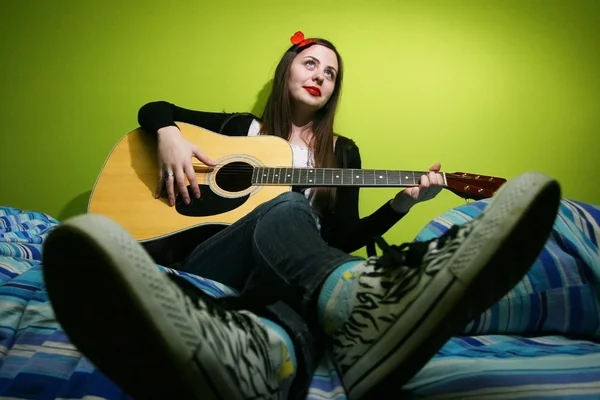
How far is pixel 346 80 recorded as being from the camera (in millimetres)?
1386

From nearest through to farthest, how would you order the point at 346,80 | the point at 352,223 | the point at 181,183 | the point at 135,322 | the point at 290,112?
the point at 135,322
the point at 181,183
the point at 352,223
the point at 290,112
the point at 346,80

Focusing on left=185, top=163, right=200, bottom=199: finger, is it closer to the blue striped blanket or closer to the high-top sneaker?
the blue striped blanket

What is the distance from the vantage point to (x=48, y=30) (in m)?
1.39

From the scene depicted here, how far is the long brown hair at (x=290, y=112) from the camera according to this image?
1.19 metres

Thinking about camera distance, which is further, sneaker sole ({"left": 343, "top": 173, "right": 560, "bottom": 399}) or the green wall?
the green wall

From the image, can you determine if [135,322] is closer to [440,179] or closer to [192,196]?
[192,196]

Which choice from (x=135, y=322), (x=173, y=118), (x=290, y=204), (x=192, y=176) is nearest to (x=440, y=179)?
(x=290, y=204)

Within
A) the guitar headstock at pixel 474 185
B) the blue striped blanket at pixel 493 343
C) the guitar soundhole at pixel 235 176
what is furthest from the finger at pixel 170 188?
the guitar headstock at pixel 474 185

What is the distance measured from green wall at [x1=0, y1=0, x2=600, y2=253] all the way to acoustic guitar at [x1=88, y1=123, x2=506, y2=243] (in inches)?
13.6

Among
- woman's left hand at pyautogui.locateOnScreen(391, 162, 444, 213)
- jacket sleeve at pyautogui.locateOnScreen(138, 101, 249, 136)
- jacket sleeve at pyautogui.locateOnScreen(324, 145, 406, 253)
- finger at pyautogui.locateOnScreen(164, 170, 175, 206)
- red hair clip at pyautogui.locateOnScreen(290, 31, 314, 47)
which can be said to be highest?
red hair clip at pyautogui.locateOnScreen(290, 31, 314, 47)

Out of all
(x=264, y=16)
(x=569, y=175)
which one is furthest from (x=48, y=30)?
(x=569, y=175)

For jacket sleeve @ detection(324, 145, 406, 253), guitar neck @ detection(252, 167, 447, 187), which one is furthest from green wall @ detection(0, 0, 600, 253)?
guitar neck @ detection(252, 167, 447, 187)

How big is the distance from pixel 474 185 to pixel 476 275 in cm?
69

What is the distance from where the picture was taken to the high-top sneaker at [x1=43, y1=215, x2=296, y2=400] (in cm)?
31
